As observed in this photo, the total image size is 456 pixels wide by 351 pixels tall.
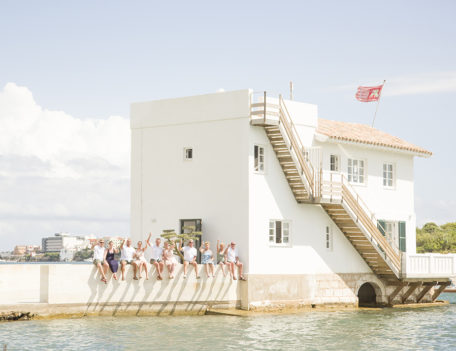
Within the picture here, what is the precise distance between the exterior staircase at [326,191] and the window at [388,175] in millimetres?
2500

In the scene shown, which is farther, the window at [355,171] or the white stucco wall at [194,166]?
the window at [355,171]

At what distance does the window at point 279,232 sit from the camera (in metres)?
34.2

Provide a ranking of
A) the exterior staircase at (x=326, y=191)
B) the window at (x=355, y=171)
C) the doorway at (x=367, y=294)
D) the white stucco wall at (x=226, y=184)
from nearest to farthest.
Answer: the white stucco wall at (x=226, y=184)
the exterior staircase at (x=326, y=191)
the window at (x=355, y=171)
the doorway at (x=367, y=294)

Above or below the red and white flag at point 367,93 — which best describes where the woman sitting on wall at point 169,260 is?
below

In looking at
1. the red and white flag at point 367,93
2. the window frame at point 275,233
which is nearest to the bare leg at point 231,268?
the window frame at point 275,233

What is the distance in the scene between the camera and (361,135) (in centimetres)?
3897

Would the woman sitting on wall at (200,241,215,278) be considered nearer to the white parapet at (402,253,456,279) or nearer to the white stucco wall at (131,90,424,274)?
the white stucco wall at (131,90,424,274)

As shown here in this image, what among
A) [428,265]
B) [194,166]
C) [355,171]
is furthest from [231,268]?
[428,265]

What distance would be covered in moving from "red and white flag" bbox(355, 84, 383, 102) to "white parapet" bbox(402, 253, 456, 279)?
27.1 ft

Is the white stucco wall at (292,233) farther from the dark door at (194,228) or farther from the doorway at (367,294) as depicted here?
the doorway at (367,294)

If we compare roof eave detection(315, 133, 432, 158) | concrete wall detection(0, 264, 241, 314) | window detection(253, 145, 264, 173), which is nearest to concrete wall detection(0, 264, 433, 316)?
concrete wall detection(0, 264, 241, 314)

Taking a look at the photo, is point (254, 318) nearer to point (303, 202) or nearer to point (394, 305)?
point (303, 202)

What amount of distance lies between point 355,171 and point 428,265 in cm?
531

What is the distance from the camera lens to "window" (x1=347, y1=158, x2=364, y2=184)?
38000 millimetres
